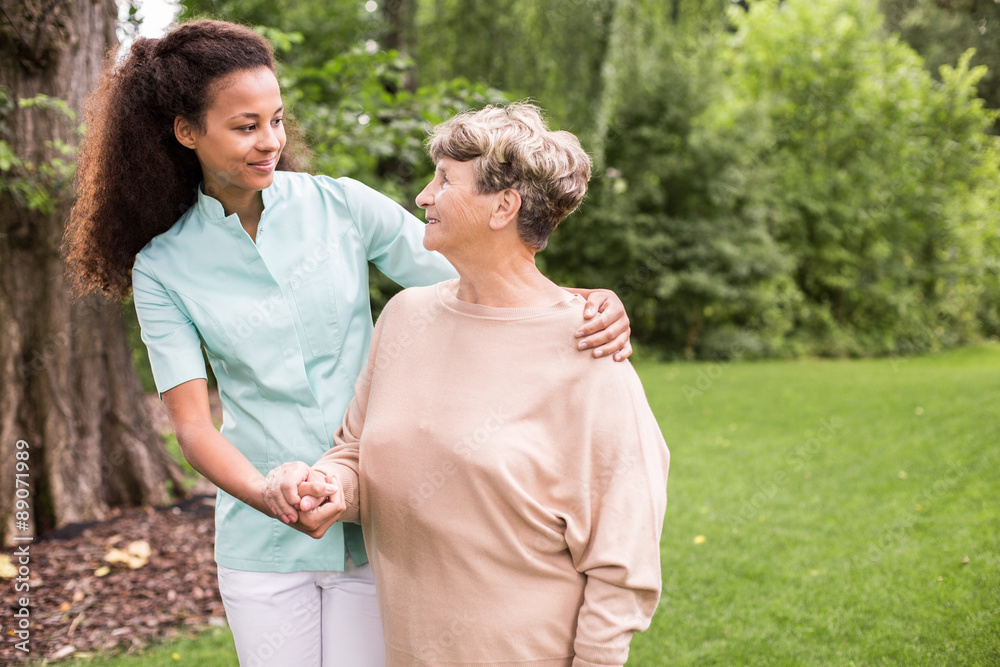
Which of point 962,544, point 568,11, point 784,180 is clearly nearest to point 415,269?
point 962,544

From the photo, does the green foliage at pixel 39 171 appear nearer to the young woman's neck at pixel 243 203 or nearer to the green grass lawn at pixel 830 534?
the green grass lawn at pixel 830 534

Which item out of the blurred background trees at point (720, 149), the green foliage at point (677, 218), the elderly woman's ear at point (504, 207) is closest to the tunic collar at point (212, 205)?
the elderly woman's ear at point (504, 207)

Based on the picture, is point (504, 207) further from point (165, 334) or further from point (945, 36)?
point (945, 36)

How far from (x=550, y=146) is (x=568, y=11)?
41.0 feet

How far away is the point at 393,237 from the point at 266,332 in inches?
17.2

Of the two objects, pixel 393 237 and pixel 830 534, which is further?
pixel 830 534

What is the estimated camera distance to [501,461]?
1.60 meters

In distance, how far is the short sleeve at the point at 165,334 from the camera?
1.81 metres

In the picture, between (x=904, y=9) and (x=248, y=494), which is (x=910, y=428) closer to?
(x=248, y=494)

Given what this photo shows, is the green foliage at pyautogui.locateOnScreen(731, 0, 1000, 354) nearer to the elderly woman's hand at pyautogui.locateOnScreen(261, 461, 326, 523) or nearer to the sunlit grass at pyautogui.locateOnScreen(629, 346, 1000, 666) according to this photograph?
the sunlit grass at pyautogui.locateOnScreen(629, 346, 1000, 666)

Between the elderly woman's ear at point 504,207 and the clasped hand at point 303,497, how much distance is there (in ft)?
2.20

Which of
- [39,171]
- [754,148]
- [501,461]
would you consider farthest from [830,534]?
[754,148]

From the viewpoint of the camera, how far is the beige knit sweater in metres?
1.58

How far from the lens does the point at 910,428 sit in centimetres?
824
